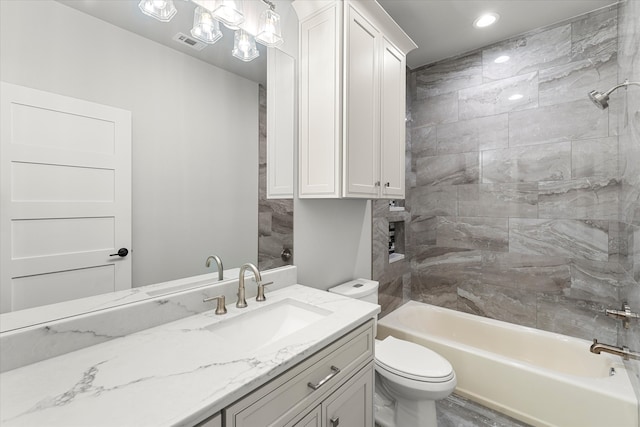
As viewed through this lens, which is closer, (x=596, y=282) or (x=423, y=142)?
(x=596, y=282)

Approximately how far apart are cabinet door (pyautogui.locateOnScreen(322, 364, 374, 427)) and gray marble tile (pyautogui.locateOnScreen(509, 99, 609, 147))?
2.20m

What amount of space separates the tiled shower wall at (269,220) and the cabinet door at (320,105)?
173 mm

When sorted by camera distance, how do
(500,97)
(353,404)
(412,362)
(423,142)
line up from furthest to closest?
(423,142) < (500,97) < (412,362) < (353,404)

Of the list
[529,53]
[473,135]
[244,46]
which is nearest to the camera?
[244,46]

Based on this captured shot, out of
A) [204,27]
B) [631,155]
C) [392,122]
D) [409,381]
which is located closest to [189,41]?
[204,27]

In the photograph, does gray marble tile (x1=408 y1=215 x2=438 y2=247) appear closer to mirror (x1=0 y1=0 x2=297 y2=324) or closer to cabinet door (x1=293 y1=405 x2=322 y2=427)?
mirror (x1=0 y1=0 x2=297 y2=324)

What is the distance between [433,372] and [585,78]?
7.68 ft

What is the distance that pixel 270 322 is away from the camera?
3.94 ft

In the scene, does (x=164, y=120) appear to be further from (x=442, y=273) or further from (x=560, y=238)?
(x=560, y=238)

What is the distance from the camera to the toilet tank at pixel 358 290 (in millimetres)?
1739

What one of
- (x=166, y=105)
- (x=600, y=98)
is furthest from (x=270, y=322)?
(x=600, y=98)

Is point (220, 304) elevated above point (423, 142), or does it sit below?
below

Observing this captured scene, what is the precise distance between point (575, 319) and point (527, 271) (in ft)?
1.40

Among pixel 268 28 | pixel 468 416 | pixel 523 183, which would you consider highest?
pixel 268 28
